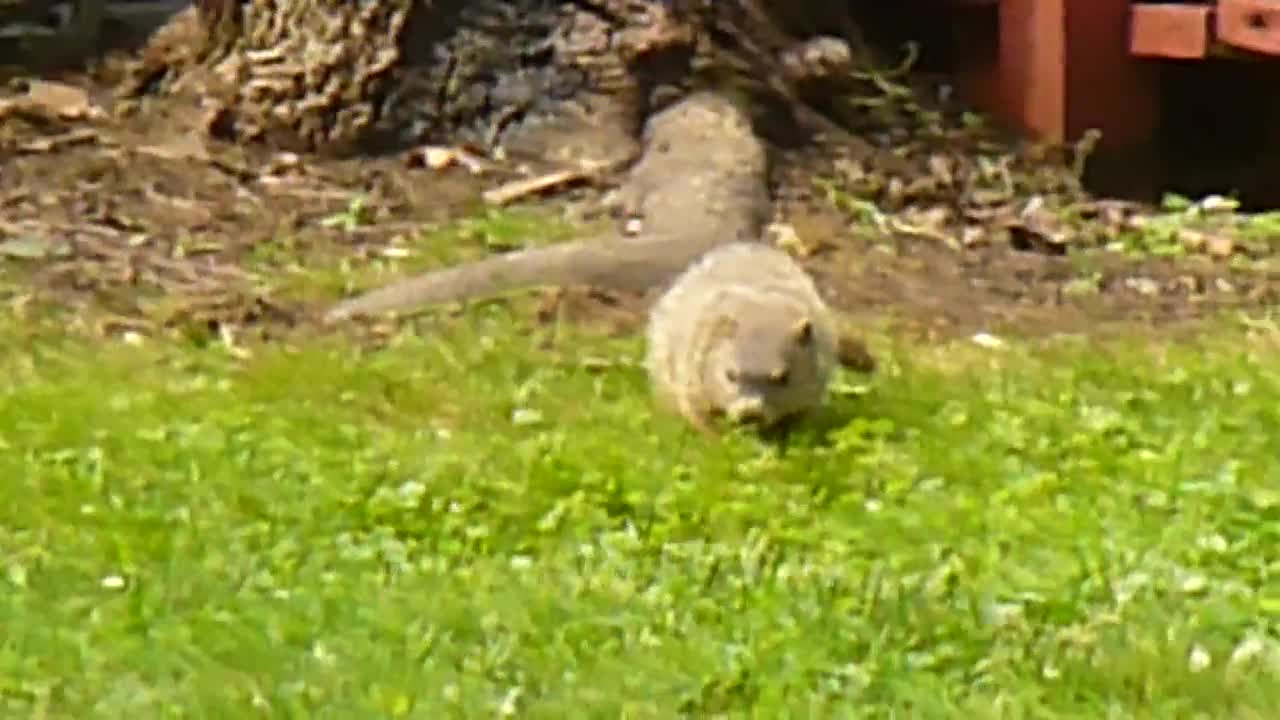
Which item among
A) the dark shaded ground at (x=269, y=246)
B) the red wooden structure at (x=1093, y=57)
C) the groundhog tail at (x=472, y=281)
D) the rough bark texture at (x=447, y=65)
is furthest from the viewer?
the red wooden structure at (x=1093, y=57)

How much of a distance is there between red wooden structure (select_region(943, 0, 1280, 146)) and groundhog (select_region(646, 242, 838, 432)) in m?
3.02

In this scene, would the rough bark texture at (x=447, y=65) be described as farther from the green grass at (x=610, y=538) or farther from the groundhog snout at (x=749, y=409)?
the groundhog snout at (x=749, y=409)

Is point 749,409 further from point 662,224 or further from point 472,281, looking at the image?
point 662,224

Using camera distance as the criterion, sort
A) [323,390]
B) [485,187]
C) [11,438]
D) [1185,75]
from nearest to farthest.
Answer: [11,438], [323,390], [485,187], [1185,75]

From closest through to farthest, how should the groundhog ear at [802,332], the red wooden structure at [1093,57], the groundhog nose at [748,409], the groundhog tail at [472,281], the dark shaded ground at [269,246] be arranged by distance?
the groundhog nose at [748,409], the groundhog ear at [802,332], the groundhog tail at [472,281], the dark shaded ground at [269,246], the red wooden structure at [1093,57]

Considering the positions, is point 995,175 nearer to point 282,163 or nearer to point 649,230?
point 649,230

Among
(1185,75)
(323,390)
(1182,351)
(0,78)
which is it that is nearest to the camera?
(323,390)

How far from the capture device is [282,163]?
28.0 feet

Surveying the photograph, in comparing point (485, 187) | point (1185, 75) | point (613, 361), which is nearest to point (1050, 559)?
point (613, 361)

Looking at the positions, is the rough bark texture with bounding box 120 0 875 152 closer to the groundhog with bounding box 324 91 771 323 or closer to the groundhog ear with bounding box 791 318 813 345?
the groundhog with bounding box 324 91 771 323

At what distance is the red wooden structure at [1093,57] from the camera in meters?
8.98

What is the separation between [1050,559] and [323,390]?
6.35 ft

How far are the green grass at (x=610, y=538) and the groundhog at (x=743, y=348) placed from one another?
87mm

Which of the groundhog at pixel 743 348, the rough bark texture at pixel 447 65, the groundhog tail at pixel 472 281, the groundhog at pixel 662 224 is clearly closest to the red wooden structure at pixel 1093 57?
the rough bark texture at pixel 447 65
